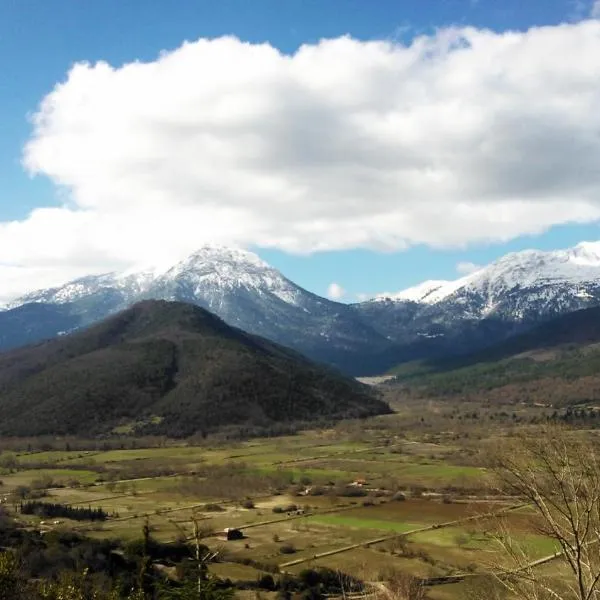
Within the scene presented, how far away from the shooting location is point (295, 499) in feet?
382

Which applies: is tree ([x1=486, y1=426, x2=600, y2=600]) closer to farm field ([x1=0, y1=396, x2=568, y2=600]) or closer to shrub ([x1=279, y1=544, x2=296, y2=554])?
farm field ([x1=0, y1=396, x2=568, y2=600])

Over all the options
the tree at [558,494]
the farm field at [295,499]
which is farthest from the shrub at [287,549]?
the tree at [558,494]

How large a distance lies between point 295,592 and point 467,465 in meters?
87.7

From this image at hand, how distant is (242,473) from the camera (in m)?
138

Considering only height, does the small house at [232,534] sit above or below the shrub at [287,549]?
above

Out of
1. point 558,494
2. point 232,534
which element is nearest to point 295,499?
point 232,534

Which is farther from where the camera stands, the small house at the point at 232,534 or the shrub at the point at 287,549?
the small house at the point at 232,534

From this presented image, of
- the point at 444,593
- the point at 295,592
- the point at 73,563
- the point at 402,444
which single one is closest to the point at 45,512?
the point at 73,563

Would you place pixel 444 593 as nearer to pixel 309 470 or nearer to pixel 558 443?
pixel 558 443

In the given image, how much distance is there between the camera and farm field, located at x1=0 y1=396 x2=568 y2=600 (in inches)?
2926

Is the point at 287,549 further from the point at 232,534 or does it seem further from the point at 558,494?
the point at 558,494

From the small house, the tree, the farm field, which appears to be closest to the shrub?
the farm field

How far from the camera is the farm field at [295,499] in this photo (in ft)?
244

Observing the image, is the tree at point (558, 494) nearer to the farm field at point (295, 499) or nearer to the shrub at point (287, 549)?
the farm field at point (295, 499)
